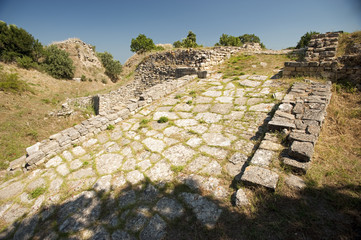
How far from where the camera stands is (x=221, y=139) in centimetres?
367

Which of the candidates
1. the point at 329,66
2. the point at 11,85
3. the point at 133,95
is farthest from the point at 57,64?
the point at 329,66

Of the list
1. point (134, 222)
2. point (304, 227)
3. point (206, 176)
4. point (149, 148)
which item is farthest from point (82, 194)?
point (304, 227)

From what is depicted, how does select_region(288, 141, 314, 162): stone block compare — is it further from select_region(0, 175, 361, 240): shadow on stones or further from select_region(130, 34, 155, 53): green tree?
select_region(130, 34, 155, 53): green tree

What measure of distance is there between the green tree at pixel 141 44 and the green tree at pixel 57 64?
7.19m

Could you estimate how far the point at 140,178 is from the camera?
2.99m

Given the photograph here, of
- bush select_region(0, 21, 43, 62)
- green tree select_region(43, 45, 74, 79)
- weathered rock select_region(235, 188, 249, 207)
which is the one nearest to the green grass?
weathered rock select_region(235, 188, 249, 207)

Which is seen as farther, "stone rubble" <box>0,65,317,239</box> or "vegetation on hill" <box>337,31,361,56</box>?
"vegetation on hill" <box>337,31,361,56</box>

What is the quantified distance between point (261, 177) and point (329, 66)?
6.14m

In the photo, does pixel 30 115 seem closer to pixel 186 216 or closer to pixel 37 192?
pixel 37 192

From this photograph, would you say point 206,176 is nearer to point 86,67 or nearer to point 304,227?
point 304,227

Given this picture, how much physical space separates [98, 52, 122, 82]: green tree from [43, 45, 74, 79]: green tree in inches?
190

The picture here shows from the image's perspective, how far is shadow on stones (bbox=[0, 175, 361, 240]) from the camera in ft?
5.72

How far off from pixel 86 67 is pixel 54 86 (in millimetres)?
6250

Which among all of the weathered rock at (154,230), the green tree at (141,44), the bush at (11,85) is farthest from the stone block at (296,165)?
the green tree at (141,44)
